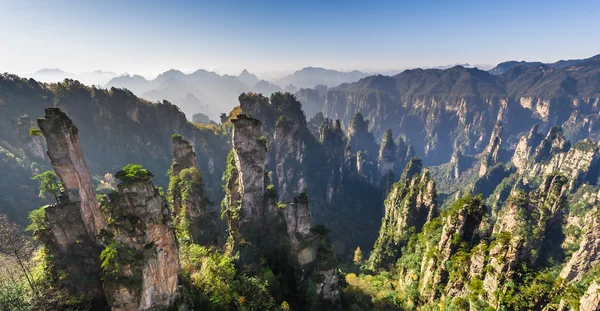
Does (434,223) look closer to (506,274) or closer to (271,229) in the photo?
(506,274)

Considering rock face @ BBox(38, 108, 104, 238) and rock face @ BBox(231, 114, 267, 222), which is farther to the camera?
rock face @ BBox(231, 114, 267, 222)

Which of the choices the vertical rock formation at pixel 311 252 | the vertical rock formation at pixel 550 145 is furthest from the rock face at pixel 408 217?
the vertical rock formation at pixel 550 145

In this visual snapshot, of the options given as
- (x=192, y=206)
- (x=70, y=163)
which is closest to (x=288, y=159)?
(x=192, y=206)

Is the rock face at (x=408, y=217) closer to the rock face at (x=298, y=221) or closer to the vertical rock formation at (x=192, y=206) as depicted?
the rock face at (x=298, y=221)

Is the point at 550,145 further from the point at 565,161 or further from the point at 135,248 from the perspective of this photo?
the point at 135,248

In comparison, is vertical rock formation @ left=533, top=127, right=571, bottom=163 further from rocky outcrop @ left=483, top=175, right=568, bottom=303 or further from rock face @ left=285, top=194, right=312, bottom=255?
rock face @ left=285, top=194, right=312, bottom=255

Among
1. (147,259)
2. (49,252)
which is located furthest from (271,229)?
(49,252)

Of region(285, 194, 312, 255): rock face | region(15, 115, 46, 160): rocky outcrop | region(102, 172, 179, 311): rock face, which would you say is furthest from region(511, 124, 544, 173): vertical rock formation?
region(15, 115, 46, 160): rocky outcrop
